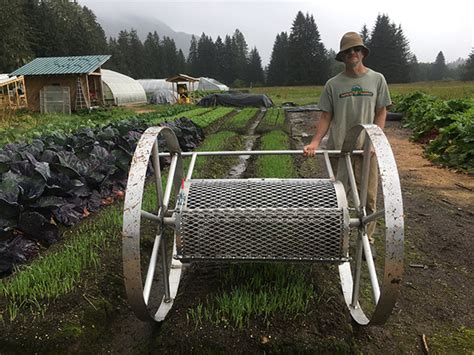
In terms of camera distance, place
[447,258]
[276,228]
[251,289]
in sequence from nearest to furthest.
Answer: [276,228]
[251,289]
[447,258]

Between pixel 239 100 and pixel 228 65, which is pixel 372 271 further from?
pixel 228 65

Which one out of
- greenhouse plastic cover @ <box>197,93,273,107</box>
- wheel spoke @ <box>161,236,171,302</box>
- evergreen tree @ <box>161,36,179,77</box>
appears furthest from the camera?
evergreen tree @ <box>161,36,179,77</box>

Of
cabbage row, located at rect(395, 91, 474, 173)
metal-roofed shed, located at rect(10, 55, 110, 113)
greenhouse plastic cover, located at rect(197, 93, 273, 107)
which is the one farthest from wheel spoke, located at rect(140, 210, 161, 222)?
greenhouse plastic cover, located at rect(197, 93, 273, 107)

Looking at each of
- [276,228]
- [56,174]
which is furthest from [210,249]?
[56,174]

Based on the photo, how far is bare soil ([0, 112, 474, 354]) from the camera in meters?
2.13

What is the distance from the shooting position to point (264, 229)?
2.21 meters

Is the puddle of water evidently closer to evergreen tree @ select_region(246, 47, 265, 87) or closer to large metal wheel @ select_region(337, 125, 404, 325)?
large metal wheel @ select_region(337, 125, 404, 325)

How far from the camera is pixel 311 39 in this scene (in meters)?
61.2

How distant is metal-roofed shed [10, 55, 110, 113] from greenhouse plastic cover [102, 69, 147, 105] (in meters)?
4.91

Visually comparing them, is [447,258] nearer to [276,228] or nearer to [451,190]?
[276,228]

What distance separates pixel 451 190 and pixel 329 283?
3811 millimetres

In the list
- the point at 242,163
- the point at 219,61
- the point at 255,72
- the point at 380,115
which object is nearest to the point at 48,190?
the point at 380,115

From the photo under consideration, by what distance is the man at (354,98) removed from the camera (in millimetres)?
3014

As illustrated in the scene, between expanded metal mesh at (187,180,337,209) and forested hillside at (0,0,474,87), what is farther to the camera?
forested hillside at (0,0,474,87)
